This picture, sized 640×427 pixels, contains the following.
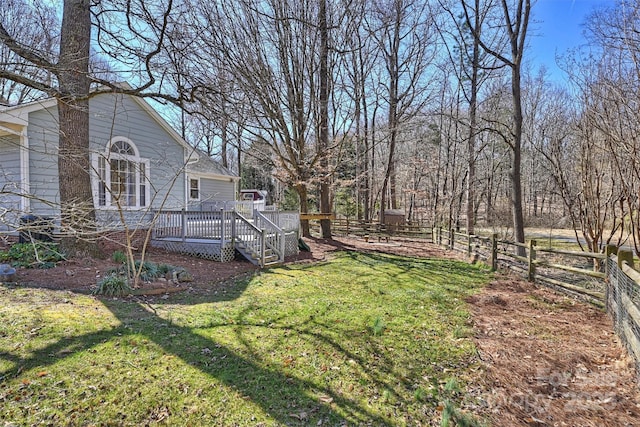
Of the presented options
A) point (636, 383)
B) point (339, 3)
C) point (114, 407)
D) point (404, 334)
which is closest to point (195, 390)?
point (114, 407)

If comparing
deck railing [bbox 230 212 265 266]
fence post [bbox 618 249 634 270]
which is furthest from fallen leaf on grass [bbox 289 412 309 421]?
deck railing [bbox 230 212 265 266]

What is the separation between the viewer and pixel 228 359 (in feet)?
11.6

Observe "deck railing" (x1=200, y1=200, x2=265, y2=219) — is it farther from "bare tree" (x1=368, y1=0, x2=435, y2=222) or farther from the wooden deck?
"bare tree" (x1=368, y1=0, x2=435, y2=222)

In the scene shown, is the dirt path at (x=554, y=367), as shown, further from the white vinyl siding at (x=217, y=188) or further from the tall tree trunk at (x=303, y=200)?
the white vinyl siding at (x=217, y=188)

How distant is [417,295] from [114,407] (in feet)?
16.7

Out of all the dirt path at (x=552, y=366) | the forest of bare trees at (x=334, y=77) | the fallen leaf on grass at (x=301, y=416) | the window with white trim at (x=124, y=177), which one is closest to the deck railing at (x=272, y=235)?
the forest of bare trees at (x=334, y=77)

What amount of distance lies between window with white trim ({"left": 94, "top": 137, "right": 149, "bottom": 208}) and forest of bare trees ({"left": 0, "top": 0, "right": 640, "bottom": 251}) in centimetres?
201

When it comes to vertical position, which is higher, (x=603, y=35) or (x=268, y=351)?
(x=603, y=35)

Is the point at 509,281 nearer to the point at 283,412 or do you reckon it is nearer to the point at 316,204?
the point at 283,412

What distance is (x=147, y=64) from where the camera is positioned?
6934mm

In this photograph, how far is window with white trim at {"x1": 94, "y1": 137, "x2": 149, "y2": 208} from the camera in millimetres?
10320

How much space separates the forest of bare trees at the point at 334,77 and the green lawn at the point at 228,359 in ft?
5.44

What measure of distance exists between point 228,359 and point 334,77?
40.8 ft

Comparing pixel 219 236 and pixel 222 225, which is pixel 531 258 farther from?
pixel 219 236
